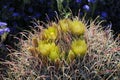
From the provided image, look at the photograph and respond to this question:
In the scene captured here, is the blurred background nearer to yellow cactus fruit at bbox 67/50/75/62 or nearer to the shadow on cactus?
the shadow on cactus

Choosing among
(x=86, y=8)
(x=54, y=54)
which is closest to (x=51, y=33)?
(x=54, y=54)

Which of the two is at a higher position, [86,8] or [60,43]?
[86,8]

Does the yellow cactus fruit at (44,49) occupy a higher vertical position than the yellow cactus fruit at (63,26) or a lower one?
lower

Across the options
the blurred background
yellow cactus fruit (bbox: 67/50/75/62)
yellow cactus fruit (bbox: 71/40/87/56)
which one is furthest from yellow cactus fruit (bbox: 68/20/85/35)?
the blurred background

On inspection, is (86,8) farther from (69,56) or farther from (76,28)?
(69,56)

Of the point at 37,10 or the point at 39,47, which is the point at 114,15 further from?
the point at 39,47

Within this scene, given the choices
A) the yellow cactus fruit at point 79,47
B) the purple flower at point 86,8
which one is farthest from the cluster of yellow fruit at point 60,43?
the purple flower at point 86,8

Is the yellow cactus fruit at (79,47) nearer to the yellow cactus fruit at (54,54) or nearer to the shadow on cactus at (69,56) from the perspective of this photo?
the shadow on cactus at (69,56)
